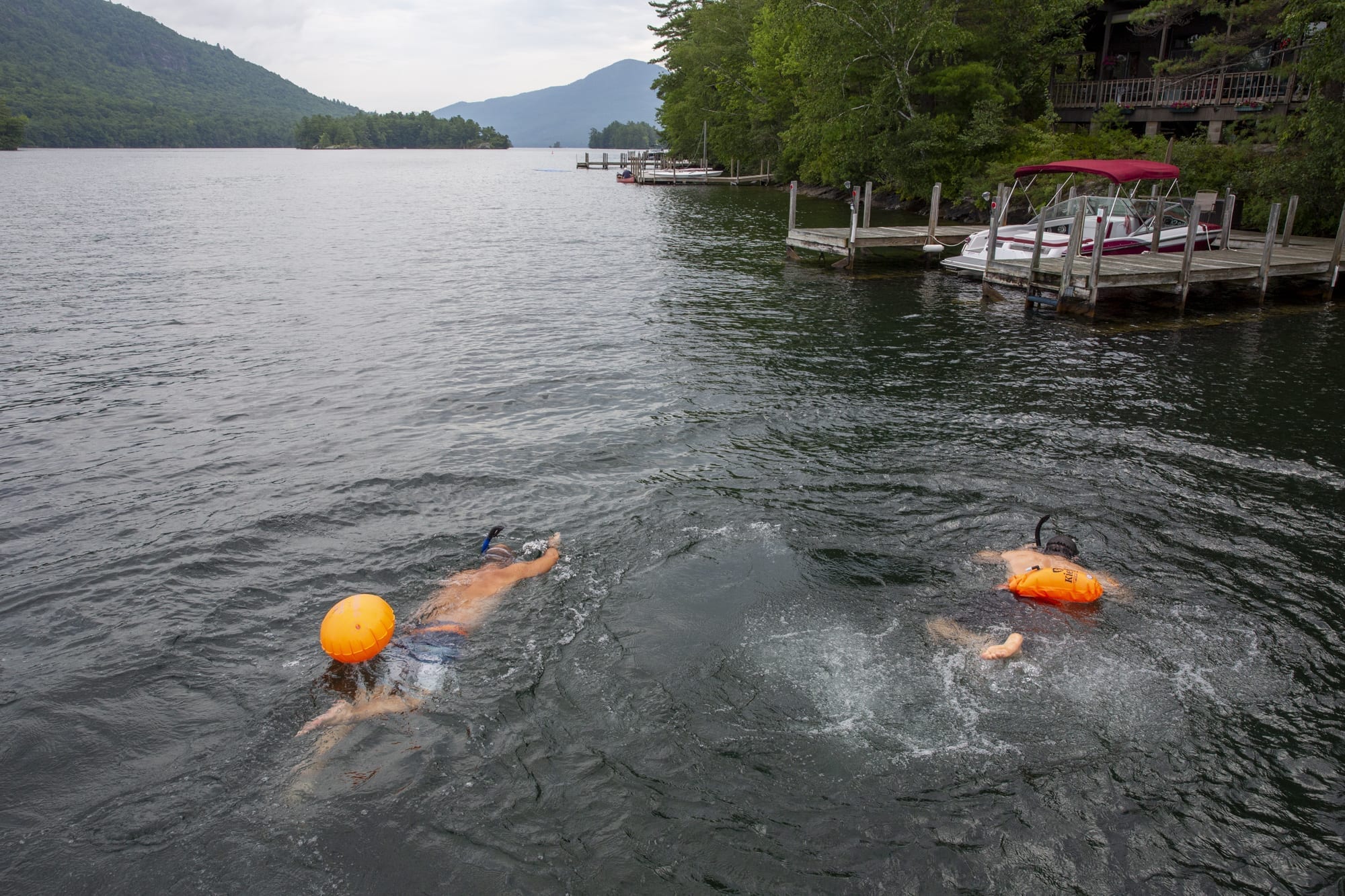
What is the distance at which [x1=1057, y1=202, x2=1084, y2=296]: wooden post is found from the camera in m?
20.2

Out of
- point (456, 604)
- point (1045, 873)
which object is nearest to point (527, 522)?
point (456, 604)

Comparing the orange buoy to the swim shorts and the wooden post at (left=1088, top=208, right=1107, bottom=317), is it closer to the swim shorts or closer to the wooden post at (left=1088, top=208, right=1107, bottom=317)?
the swim shorts

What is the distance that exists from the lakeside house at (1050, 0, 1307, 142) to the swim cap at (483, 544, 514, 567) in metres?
29.1

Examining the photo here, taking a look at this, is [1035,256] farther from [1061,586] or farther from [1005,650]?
[1005,650]

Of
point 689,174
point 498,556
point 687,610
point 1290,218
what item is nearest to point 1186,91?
point 1290,218

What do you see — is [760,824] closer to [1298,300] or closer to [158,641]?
[158,641]

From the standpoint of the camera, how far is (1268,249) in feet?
67.8

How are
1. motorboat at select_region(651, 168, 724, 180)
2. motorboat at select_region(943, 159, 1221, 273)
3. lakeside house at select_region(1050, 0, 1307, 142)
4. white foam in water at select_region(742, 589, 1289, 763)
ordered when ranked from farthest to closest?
motorboat at select_region(651, 168, 724, 180) < lakeside house at select_region(1050, 0, 1307, 142) < motorboat at select_region(943, 159, 1221, 273) < white foam in water at select_region(742, 589, 1289, 763)

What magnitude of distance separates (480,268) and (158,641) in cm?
2493

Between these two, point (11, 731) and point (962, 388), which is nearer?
point (11, 731)

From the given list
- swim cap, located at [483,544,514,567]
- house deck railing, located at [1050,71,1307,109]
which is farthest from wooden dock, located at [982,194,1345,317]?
swim cap, located at [483,544,514,567]

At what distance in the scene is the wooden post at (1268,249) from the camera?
2016 centimetres

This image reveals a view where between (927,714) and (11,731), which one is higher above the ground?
(927,714)

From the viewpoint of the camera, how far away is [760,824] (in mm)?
6148
